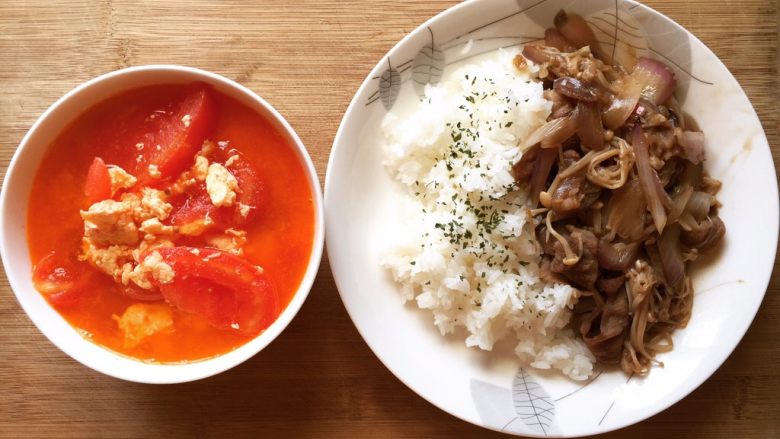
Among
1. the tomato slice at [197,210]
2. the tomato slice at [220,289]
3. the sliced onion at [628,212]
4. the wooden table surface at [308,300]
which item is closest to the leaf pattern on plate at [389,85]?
the wooden table surface at [308,300]

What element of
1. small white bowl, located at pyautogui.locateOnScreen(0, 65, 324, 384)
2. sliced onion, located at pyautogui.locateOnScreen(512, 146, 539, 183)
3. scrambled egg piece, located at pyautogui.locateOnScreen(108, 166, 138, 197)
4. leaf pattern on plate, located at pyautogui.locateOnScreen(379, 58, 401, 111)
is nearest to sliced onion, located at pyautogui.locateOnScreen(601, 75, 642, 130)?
sliced onion, located at pyautogui.locateOnScreen(512, 146, 539, 183)

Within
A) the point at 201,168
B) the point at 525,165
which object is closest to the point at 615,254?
the point at 525,165

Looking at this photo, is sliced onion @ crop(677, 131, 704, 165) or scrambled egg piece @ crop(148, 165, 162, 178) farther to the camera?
sliced onion @ crop(677, 131, 704, 165)

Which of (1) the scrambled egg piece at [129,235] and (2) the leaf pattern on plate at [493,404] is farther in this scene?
(2) the leaf pattern on plate at [493,404]

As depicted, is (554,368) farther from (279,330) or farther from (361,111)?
(361,111)

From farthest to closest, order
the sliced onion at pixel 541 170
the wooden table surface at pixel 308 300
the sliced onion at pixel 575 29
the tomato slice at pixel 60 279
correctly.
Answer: the wooden table surface at pixel 308 300 < the sliced onion at pixel 575 29 < the sliced onion at pixel 541 170 < the tomato slice at pixel 60 279

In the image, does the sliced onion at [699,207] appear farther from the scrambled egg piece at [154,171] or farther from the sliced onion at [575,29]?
the scrambled egg piece at [154,171]

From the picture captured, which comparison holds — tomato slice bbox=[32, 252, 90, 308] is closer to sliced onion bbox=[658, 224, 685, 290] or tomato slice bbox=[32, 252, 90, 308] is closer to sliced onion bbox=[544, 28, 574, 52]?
sliced onion bbox=[544, 28, 574, 52]
